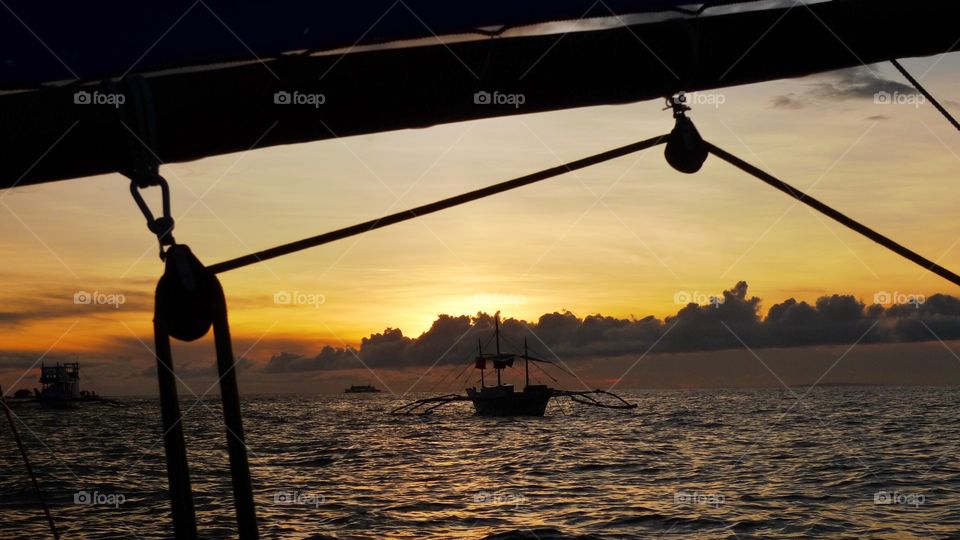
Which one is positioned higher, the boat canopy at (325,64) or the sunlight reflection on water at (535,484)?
the boat canopy at (325,64)

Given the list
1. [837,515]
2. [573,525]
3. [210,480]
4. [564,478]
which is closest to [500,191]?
[573,525]

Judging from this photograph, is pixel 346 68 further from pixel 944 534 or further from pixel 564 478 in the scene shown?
pixel 564 478

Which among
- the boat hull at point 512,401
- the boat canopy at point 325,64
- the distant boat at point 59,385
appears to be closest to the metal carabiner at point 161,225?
the boat canopy at point 325,64

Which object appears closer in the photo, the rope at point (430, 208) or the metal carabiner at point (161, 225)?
the metal carabiner at point (161, 225)

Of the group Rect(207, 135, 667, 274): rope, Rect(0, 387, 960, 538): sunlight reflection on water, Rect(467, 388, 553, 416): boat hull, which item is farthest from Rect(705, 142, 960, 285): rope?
Rect(467, 388, 553, 416): boat hull

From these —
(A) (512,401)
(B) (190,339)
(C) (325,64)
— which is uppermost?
(C) (325,64)

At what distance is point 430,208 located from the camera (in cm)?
265

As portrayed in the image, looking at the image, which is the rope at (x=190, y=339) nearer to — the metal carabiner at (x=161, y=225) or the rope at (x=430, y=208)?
the metal carabiner at (x=161, y=225)

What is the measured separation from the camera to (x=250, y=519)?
1989mm

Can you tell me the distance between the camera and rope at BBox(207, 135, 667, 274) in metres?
2.39

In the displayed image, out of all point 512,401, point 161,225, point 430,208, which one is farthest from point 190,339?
point 512,401

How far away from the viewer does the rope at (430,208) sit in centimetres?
239

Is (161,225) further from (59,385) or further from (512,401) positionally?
(59,385)

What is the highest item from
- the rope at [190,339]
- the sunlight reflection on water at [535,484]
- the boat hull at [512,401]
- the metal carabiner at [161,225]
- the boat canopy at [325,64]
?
the boat canopy at [325,64]
